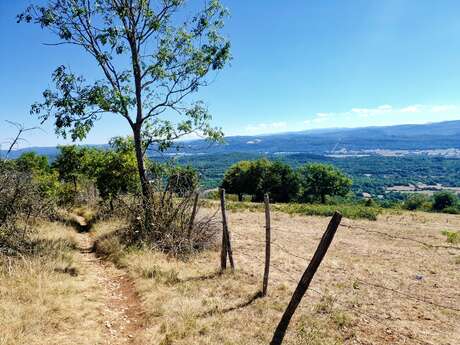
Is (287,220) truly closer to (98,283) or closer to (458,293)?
(458,293)

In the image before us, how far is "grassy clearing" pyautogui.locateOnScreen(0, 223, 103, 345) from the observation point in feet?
20.0

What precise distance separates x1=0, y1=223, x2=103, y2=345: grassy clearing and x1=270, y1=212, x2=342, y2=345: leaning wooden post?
3152mm

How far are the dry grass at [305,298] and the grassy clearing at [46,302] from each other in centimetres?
117

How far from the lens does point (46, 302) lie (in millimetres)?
7125

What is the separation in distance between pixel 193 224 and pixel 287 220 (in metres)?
12.2

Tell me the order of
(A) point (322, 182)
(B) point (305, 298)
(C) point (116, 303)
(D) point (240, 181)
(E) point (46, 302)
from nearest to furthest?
(E) point (46, 302) → (C) point (116, 303) → (B) point (305, 298) → (D) point (240, 181) → (A) point (322, 182)

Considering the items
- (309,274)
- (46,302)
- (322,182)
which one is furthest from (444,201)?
(46,302)

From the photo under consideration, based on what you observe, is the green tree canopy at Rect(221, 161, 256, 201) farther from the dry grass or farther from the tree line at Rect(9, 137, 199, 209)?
the dry grass

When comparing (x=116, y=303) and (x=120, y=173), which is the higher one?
(x=120, y=173)

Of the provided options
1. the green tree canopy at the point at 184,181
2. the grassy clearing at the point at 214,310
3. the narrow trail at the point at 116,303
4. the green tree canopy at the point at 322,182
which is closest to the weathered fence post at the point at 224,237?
the grassy clearing at the point at 214,310

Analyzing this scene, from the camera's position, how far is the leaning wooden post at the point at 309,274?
5.62m

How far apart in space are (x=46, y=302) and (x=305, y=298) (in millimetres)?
5538

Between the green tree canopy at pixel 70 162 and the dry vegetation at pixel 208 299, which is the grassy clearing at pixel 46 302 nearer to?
the dry vegetation at pixel 208 299

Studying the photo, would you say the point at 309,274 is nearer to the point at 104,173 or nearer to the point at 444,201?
the point at 104,173
